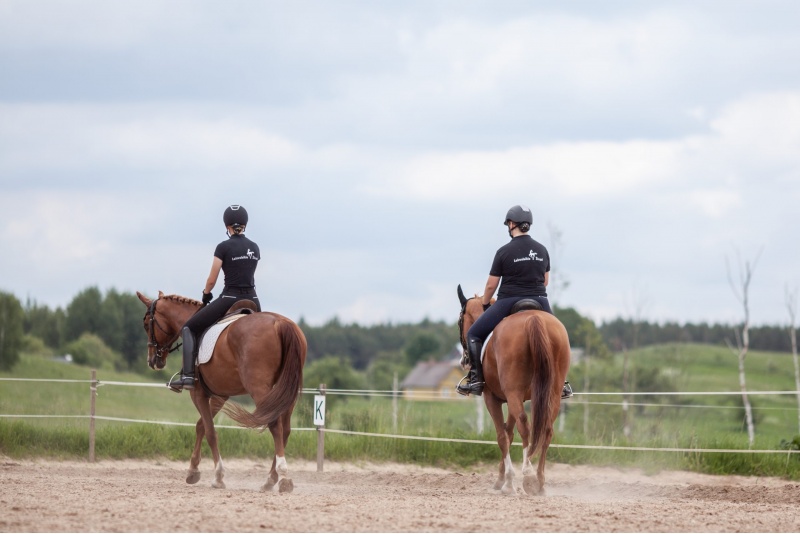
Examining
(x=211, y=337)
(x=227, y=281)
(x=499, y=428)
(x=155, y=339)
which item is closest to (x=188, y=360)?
(x=211, y=337)

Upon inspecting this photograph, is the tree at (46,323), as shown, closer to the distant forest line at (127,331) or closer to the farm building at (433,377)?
the distant forest line at (127,331)

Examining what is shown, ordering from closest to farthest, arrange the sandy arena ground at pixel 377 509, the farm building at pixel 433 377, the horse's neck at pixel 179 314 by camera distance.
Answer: the sandy arena ground at pixel 377 509 → the horse's neck at pixel 179 314 → the farm building at pixel 433 377

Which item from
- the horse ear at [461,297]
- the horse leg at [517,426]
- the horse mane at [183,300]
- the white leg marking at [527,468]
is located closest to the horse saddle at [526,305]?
the horse leg at [517,426]

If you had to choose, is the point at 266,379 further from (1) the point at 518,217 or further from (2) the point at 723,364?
(2) the point at 723,364

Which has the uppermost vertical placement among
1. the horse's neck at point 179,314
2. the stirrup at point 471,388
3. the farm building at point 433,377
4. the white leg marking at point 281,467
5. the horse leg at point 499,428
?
the horse's neck at point 179,314

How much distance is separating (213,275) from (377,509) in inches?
152

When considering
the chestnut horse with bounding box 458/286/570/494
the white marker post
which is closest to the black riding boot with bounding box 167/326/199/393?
the chestnut horse with bounding box 458/286/570/494

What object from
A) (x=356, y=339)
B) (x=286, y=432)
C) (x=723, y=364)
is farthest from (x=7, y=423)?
(x=356, y=339)

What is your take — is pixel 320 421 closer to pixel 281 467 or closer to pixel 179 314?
pixel 179 314

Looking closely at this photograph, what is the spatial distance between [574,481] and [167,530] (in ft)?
25.3

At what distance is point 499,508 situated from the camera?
7914 mm

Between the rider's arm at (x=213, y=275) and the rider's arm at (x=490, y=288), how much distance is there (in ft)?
9.78

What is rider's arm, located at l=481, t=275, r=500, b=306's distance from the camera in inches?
414

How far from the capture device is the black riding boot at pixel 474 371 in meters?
10.4
